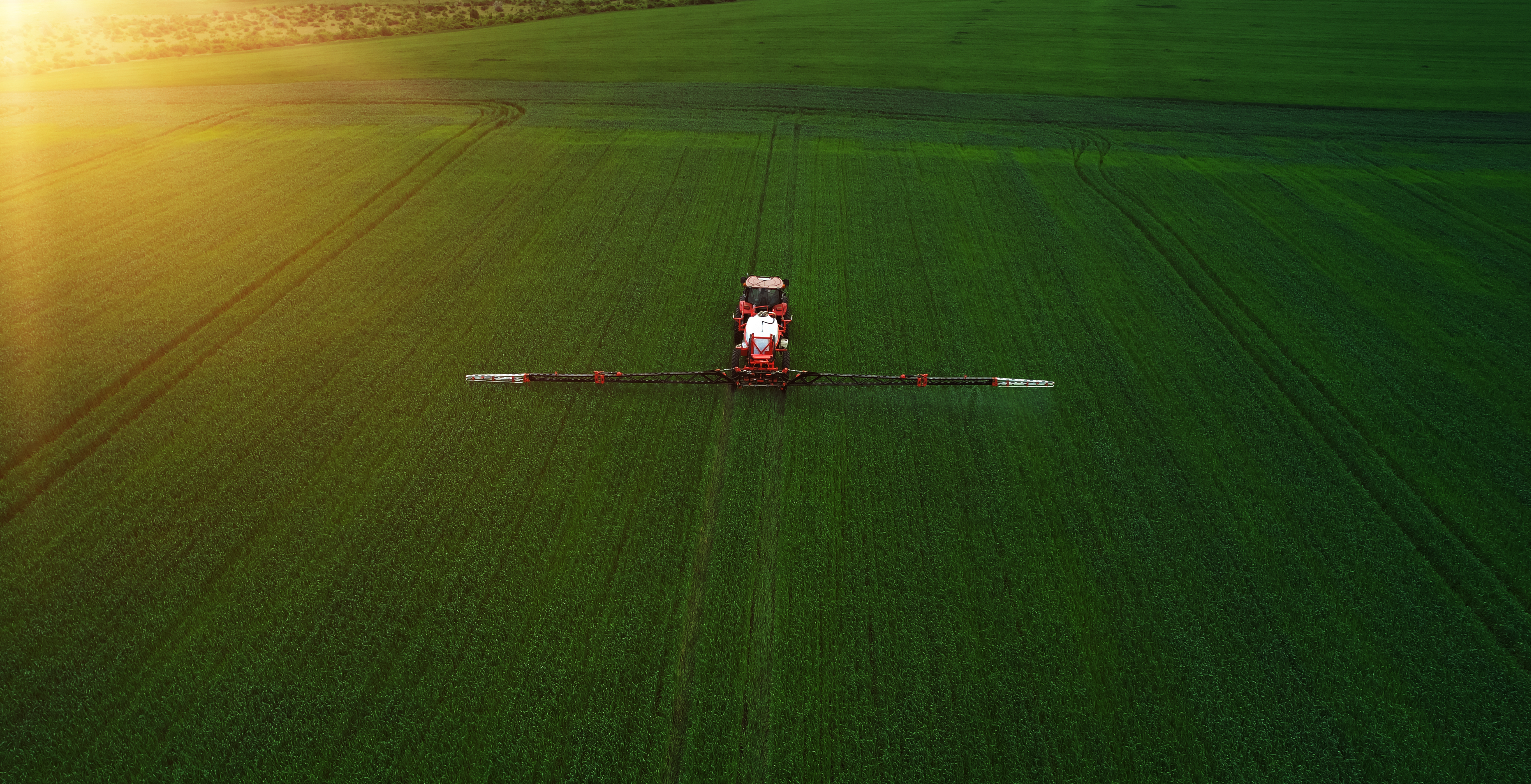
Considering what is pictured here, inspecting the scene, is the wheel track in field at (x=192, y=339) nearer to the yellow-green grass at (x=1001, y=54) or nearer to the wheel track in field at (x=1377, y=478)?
the yellow-green grass at (x=1001, y=54)

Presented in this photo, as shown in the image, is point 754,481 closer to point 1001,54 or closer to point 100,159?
point 100,159

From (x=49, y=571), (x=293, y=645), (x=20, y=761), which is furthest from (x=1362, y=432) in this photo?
(x=49, y=571)

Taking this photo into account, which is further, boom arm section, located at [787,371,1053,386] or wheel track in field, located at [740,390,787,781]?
boom arm section, located at [787,371,1053,386]

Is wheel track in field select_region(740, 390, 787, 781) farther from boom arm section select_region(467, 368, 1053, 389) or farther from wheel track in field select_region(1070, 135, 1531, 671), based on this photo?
wheel track in field select_region(1070, 135, 1531, 671)

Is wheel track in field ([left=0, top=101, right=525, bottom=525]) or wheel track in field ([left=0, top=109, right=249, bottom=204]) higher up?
wheel track in field ([left=0, top=109, right=249, bottom=204])

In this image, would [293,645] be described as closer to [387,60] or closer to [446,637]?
[446,637]

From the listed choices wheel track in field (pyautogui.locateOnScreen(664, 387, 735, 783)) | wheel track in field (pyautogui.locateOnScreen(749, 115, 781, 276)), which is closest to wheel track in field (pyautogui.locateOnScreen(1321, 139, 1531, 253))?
wheel track in field (pyautogui.locateOnScreen(749, 115, 781, 276))

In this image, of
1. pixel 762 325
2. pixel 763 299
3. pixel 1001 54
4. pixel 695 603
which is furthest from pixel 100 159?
pixel 1001 54
